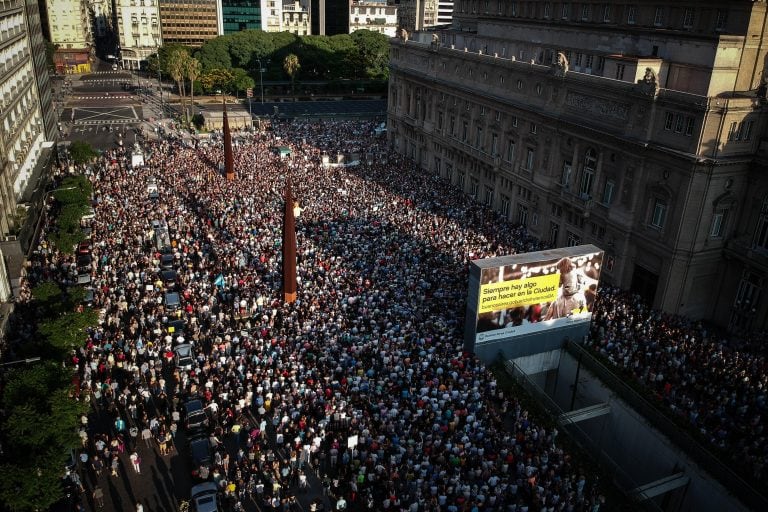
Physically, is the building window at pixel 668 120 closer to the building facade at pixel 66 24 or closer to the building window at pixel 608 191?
the building window at pixel 608 191

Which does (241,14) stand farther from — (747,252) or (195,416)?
(195,416)

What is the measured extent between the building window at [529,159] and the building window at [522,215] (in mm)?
3543

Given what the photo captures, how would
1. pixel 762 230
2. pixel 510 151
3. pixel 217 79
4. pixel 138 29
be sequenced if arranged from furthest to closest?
pixel 138 29
pixel 217 79
pixel 510 151
pixel 762 230

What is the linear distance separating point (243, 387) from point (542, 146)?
111 feet

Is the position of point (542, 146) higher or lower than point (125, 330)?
higher

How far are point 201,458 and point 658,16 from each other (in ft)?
153

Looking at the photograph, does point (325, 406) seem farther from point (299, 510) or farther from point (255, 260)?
point (255, 260)

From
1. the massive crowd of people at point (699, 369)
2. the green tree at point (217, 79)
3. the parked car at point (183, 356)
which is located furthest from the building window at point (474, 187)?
the green tree at point (217, 79)

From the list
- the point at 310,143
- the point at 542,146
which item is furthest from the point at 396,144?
the point at 542,146

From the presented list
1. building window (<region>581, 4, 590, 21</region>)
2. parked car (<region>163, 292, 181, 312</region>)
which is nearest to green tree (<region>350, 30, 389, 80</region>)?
building window (<region>581, 4, 590, 21</region>)

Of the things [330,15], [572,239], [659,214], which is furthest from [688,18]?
[330,15]

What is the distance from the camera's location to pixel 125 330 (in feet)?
117

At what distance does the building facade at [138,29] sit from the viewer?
157625mm

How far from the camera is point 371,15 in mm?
180125
